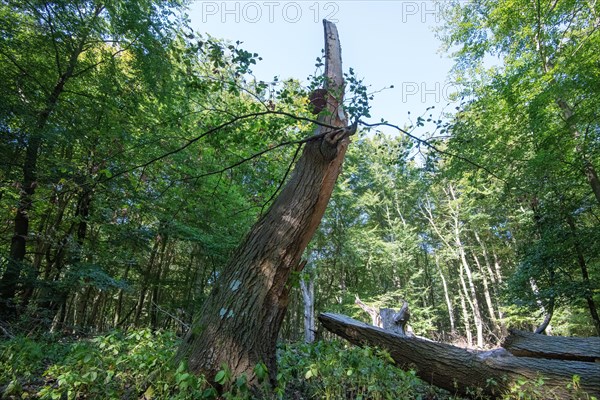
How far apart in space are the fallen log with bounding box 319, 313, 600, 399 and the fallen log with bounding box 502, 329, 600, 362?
0.21 meters

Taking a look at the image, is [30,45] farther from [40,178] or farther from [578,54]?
[578,54]

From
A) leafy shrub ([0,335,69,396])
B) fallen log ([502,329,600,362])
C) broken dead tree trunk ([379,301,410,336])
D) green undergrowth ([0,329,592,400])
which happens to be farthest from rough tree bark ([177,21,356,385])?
broken dead tree trunk ([379,301,410,336])

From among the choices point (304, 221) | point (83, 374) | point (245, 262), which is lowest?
point (83, 374)

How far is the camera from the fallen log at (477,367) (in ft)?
8.98

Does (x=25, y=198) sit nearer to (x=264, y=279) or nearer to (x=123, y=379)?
(x=123, y=379)

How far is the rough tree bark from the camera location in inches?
90.9

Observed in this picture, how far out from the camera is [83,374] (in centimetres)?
223

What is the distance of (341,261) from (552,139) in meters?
12.1

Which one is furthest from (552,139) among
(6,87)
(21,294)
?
(21,294)

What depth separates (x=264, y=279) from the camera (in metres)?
2.57

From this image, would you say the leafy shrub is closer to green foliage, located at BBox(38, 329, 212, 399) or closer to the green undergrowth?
the green undergrowth

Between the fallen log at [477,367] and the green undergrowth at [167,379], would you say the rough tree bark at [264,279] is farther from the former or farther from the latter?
the fallen log at [477,367]

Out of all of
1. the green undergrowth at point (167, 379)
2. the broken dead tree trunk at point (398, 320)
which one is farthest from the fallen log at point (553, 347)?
the broken dead tree trunk at point (398, 320)

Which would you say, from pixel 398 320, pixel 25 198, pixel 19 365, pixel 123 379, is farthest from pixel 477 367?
pixel 25 198
